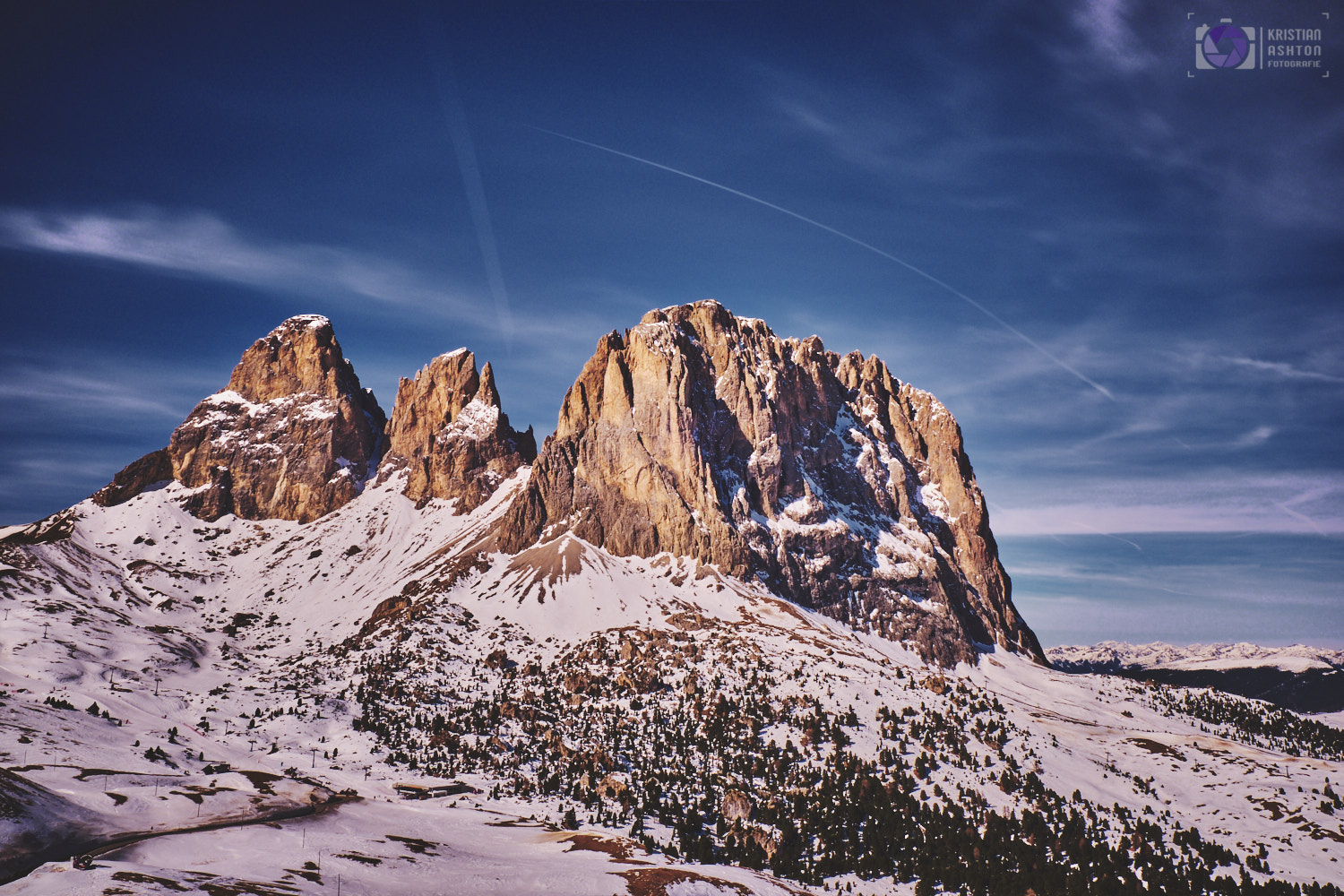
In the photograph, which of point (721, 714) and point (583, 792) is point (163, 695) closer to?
point (583, 792)

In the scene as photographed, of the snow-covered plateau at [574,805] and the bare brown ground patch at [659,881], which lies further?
the bare brown ground patch at [659,881]

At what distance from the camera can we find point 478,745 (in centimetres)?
17575

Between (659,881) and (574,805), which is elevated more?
(659,881)

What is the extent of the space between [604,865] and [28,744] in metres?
79.0

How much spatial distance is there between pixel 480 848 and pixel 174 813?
39.1 meters

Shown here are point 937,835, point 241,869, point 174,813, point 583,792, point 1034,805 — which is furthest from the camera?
point 1034,805

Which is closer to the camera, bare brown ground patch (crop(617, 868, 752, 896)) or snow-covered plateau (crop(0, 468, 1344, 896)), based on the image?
snow-covered plateau (crop(0, 468, 1344, 896))

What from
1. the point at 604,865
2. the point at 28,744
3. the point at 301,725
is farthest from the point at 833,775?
the point at 28,744

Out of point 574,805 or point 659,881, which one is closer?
point 659,881

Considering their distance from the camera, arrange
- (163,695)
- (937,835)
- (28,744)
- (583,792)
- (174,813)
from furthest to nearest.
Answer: (163,695), (583,792), (937,835), (28,744), (174,813)

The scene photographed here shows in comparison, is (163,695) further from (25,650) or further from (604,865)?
(604,865)

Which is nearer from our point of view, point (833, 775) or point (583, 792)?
point (583, 792)

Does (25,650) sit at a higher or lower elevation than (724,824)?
higher

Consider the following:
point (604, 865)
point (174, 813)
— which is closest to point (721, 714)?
point (604, 865)
